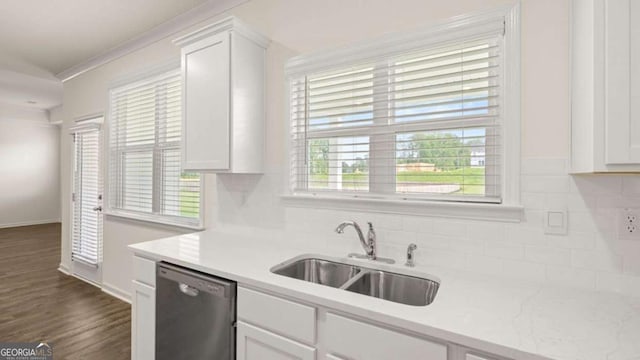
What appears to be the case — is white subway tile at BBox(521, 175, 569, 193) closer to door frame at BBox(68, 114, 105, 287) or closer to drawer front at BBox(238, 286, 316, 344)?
drawer front at BBox(238, 286, 316, 344)

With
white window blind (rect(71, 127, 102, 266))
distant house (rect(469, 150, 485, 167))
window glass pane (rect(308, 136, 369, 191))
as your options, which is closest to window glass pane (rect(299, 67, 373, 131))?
window glass pane (rect(308, 136, 369, 191))

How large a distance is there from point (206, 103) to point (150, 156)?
4.64 feet

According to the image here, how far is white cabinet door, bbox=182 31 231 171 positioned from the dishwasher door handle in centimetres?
78

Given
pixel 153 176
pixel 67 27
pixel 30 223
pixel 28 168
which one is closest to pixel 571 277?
pixel 153 176

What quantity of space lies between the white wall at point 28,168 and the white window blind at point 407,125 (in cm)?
883

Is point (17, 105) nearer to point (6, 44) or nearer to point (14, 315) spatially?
point (6, 44)

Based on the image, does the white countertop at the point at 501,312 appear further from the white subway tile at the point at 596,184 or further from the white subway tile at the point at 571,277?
the white subway tile at the point at 596,184

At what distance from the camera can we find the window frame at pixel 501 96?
150cm

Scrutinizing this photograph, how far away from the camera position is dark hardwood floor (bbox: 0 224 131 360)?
8.29 feet

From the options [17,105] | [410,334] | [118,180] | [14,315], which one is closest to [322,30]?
[410,334]

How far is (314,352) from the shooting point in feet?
4.19

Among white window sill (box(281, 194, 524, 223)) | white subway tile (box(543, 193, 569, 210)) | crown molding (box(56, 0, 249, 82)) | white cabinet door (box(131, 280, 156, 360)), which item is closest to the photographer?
white subway tile (box(543, 193, 569, 210))

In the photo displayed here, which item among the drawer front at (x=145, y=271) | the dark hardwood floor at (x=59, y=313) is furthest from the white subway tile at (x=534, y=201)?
the dark hardwood floor at (x=59, y=313)

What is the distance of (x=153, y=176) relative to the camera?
3.20 m
